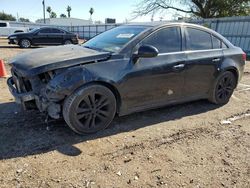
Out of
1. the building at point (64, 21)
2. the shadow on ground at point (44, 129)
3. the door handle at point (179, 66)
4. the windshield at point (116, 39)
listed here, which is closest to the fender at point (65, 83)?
the shadow on ground at point (44, 129)

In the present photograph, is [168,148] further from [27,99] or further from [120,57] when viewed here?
[27,99]

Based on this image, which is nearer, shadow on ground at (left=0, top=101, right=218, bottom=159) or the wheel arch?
shadow on ground at (left=0, top=101, right=218, bottom=159)

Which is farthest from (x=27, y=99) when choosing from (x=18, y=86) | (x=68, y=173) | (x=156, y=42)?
(x=156, y=42)

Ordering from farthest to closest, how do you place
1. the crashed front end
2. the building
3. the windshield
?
the building, the windshield, the crashed front end

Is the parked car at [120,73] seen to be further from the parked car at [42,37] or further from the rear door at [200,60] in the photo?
the parked car at [42,37]

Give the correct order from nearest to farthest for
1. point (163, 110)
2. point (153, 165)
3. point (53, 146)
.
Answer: point (153, 165) < point (53, 146) < point (163, 110)

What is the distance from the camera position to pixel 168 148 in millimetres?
3500

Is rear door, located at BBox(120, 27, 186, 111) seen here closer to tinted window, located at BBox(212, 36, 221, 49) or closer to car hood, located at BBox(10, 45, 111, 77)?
car hood, located at BBox(10, 45, 111, 77)

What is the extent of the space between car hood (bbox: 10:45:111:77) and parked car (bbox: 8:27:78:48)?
A: 1401cm

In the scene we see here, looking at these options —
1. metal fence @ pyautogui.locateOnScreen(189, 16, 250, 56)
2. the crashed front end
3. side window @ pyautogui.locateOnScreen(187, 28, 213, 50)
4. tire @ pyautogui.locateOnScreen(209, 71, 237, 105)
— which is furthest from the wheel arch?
metal fence @ pyautogui.locateOnScreen(189, 16, 250, 56)

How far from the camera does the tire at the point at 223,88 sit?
510cm

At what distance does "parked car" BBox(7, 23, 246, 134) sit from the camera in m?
3.45

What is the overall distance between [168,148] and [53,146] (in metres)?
1.56

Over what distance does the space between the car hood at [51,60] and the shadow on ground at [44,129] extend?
34.9 inches
